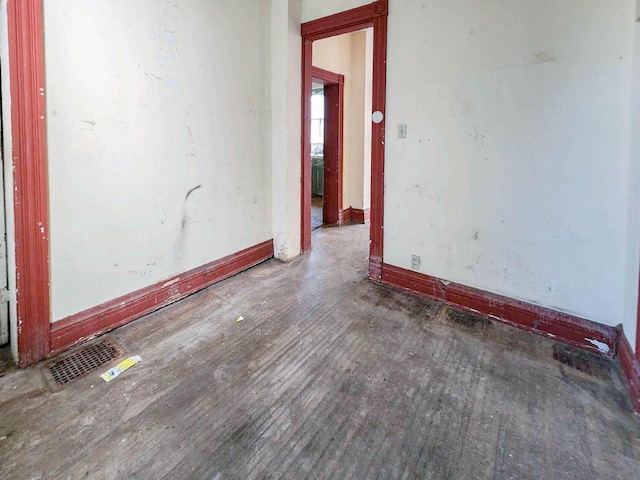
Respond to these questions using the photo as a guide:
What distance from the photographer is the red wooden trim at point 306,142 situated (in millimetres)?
3582

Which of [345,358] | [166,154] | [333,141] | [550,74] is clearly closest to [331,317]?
[345,358]

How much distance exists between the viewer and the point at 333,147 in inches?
205

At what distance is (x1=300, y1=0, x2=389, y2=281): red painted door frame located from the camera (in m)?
2.90

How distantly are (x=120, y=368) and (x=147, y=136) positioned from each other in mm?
1510

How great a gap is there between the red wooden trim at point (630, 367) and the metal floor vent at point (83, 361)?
2.71 meters

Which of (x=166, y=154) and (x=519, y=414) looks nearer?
(x=519, y=414)

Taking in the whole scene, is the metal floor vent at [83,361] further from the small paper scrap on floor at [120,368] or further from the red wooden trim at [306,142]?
the red wooden trim at [306,142]

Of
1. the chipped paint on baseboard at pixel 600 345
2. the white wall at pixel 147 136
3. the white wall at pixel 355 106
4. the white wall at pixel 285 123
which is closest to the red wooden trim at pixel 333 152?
the white wall at pixel 355 106

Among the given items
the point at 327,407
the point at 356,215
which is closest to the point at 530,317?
the point at 327,407

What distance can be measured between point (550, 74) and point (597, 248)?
109 centimetres

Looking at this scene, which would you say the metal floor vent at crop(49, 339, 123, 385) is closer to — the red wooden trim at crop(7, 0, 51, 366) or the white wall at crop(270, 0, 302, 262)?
the red wooden trim at crop(7, 0, 51, 366)

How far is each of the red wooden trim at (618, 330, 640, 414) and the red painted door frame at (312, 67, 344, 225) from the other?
372 cm

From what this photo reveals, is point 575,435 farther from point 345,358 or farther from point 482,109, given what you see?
point 482,109

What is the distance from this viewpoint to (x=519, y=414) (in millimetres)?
1648
